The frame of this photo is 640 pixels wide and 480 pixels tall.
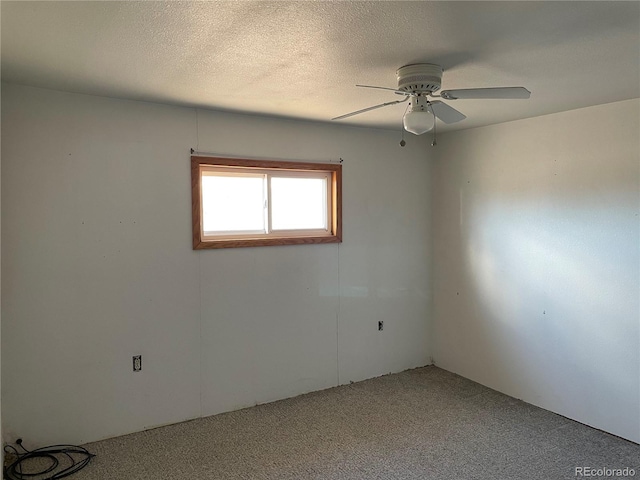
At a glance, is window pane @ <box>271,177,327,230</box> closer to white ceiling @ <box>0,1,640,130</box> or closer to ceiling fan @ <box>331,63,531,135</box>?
white ceiling @ <box>0,1,640,130</box>

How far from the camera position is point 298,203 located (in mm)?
4012

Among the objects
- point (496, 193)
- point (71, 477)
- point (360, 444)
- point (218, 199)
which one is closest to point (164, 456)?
point (71, 477)

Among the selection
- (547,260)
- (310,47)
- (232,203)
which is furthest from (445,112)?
(232,203)

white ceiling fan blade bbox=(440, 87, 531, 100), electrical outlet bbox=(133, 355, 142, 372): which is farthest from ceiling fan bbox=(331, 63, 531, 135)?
electrical outlet bbox=(133, 355, 142, 372)

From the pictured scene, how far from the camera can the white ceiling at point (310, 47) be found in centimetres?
172

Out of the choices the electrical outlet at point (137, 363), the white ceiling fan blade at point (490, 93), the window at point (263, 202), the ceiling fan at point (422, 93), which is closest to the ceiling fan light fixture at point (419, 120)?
the ceiling fan at point (422, 93)

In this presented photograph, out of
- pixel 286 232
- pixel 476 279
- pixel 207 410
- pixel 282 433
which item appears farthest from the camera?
pixel 476 279

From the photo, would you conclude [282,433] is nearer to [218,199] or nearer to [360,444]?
[360,444]

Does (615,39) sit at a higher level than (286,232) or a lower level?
Result: higher

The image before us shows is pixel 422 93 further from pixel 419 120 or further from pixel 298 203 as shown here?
pixel 298 203

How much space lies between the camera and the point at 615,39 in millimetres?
2020

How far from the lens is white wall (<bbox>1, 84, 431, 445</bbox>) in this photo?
113 inches

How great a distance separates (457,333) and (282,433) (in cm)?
202

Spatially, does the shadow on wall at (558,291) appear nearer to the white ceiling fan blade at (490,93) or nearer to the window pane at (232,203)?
the white ceiling fan blade at (490,93)
